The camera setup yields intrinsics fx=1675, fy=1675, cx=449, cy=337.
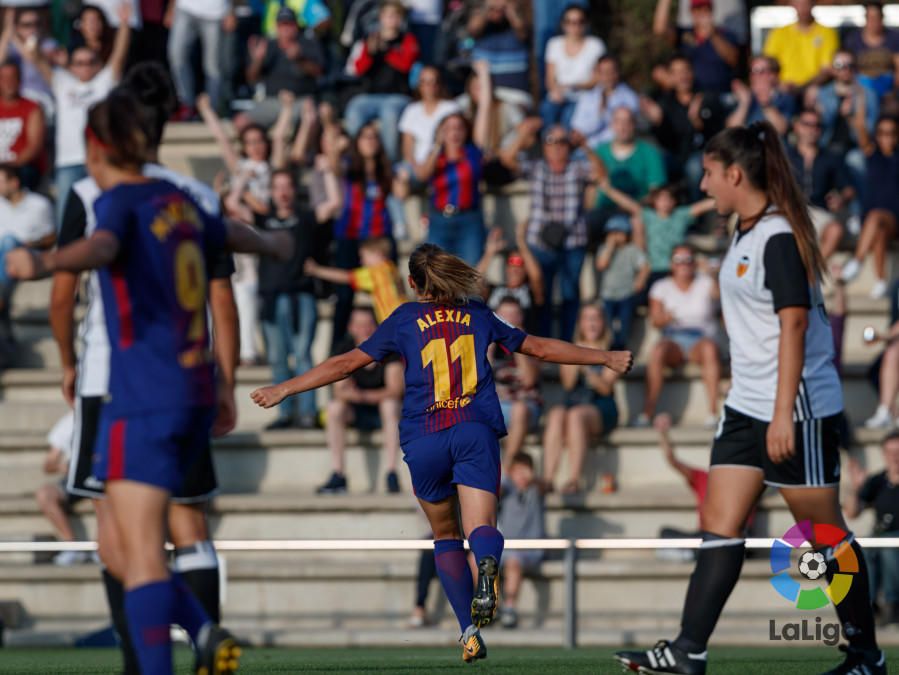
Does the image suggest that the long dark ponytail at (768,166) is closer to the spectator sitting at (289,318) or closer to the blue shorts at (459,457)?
the blue shorts at (459,457)

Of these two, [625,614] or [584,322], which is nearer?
[625,614]

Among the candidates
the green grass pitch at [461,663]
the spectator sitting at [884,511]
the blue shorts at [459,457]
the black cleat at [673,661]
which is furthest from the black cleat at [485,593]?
the spectator sitting at [884,511]

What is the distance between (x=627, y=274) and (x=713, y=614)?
7.52 meters

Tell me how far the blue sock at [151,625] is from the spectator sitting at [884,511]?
23.9ft

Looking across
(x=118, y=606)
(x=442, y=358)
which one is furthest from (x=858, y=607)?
(x=118, y=606)

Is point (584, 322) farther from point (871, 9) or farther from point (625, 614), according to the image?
point (871, 9)

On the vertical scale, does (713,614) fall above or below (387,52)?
below

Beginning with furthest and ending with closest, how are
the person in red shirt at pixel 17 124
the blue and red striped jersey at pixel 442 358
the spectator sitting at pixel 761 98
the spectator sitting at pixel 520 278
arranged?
the person in red shirt at pixel 17 124, the spectator sitting at pixel 761 98, the spectator sitting at pixel 520 278, the blue and red striped jersey at pixel 442 358

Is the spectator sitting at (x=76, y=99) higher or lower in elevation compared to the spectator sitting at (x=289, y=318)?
higher

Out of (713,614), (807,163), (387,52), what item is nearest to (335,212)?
(387,52)

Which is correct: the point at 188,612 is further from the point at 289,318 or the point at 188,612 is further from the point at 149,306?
the point at 289,318

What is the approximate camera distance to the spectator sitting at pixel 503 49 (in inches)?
608

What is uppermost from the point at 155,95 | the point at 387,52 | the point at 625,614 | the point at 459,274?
the point at 387,52

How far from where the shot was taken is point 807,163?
14359 millimetres
